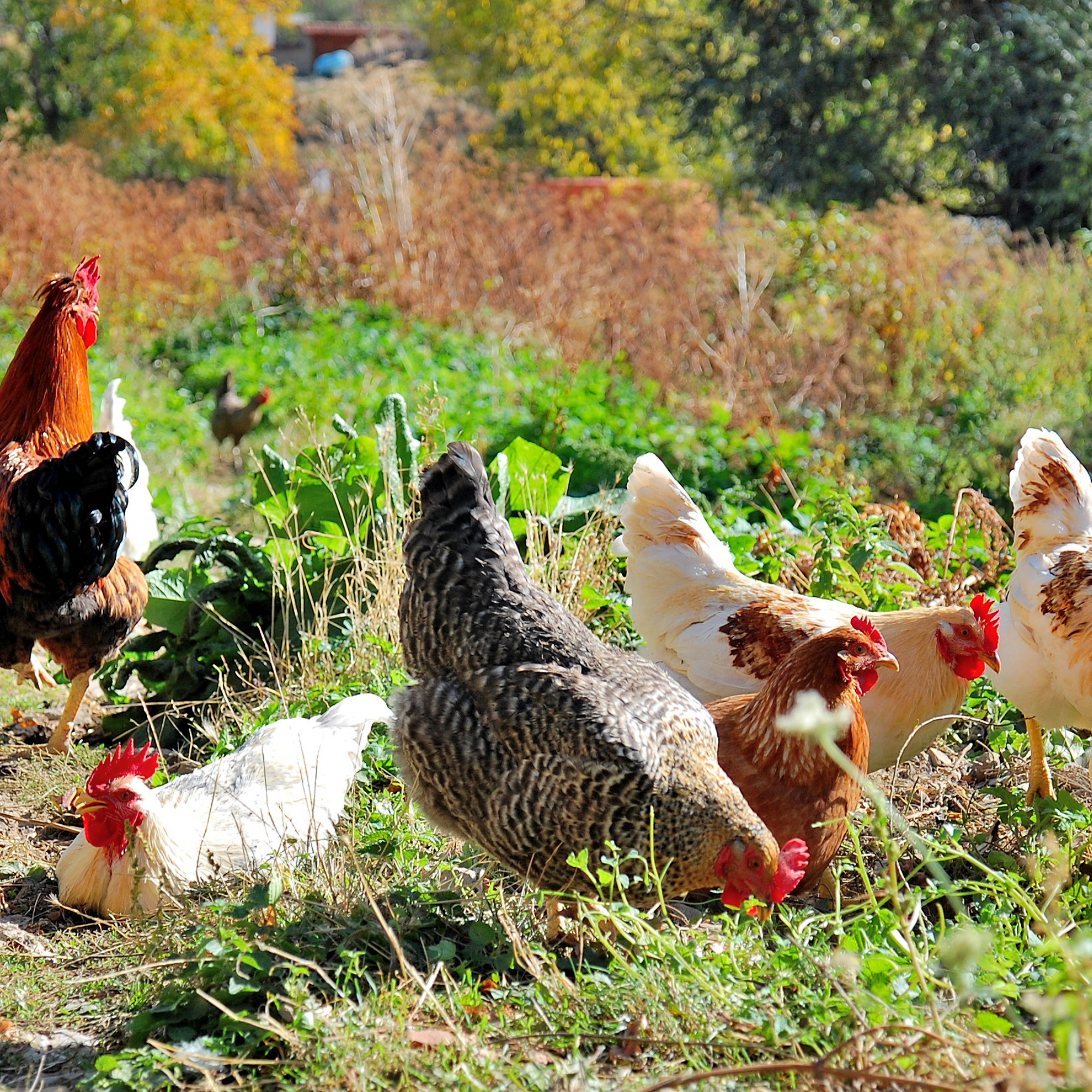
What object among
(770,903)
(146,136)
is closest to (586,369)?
(770,903)

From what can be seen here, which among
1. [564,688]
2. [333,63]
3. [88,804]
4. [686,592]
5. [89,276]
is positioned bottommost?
[88,804]

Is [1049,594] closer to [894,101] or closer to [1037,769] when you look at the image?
[1037,769]

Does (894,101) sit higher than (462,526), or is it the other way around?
(894,101)

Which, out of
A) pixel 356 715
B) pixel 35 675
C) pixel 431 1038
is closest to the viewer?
pixel 431 1038

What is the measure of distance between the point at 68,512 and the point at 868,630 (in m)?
2.99

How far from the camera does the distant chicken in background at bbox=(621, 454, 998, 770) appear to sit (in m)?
3.75

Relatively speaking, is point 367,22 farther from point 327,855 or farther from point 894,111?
point 327,855

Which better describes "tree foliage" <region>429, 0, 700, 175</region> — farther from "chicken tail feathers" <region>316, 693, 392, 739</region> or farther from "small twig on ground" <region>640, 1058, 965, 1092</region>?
"small twig on ground" <region>640, 1058, 965, 1092</region>

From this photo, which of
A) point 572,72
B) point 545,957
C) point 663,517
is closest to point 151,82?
point 572,72

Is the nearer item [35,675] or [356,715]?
[356,715]

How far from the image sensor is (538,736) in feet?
9.25

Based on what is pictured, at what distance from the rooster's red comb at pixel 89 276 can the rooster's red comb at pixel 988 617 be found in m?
3.91

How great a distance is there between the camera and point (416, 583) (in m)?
3.22

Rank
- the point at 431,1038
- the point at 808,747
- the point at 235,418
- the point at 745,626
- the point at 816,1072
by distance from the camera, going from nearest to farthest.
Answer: the point at 816,1072 < the point at 431,1038 < the point at 808,747 < the point at 745,626 < the point at 235,418
